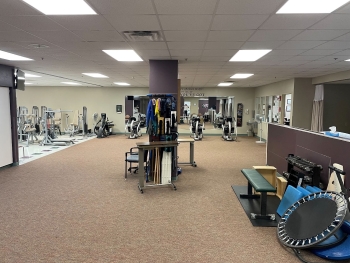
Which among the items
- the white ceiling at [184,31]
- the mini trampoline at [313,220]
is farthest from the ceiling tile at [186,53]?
the mini trampoline at [313,220]

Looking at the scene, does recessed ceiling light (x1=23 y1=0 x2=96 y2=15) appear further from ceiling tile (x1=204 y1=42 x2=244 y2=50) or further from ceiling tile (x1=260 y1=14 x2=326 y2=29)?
ceiling tile (x1=260 y1=14 x2=326 y2=29)

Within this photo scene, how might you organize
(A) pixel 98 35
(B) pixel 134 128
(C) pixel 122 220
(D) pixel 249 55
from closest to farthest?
(C) pixel 122 220 < (A) pixel 98 35 < (D) pixel 249 55 < (B) pixel 134 128

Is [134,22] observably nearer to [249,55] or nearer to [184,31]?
[184,31]

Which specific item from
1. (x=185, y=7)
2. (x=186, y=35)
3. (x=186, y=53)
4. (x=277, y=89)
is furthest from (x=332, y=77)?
(x=185, y=7)

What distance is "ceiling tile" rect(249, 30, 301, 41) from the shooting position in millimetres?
3354

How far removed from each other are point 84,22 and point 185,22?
50.3 inches

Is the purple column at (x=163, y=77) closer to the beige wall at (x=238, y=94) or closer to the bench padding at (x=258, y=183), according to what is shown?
the bench padding at (x=258, y=183)

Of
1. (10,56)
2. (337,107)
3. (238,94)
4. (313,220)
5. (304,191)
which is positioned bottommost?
(313,220)

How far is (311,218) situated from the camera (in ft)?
8.99

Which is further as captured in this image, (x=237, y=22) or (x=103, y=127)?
(x=103, y=127)

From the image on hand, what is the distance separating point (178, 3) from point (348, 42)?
3.07 metres

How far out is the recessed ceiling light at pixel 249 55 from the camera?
453 centimetres

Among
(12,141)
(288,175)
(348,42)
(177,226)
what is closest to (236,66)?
(348,42)

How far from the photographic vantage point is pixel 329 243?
8.48 feet
